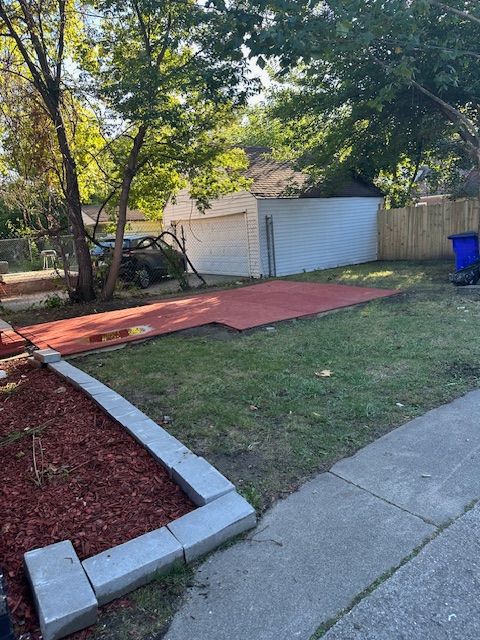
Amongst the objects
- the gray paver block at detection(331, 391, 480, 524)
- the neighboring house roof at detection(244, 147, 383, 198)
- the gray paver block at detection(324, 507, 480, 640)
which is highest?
the neighboring house roof at detection(244, 147, 383, 198)

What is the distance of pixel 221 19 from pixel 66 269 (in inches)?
266

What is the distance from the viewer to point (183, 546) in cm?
212

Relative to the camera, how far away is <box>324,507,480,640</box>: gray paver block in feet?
5.52

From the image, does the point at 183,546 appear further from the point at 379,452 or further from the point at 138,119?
the point at 138,119

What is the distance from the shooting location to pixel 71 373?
4.94 m

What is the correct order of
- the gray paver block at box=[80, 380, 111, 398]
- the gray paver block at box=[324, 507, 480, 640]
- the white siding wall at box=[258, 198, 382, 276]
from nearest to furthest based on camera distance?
the gray paver block at box=[324, 507, 480, 640], the gray paver block at box=[80, 380, 111, 398], the white siding wall at box=[258, 198, 382, 276]

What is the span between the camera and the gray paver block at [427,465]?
8.12ft

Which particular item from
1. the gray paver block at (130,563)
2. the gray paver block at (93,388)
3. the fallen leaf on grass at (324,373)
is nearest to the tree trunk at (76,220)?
the gray paver block at (93,388)

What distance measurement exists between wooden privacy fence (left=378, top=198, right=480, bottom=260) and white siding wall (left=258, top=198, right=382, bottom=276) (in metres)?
0.53

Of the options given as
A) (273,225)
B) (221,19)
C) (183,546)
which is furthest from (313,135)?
(183,546)

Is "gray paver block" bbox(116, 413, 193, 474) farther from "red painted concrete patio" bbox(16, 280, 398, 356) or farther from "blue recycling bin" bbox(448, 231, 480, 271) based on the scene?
"blue recycling bin" bbox(448, 231, 480, 271)

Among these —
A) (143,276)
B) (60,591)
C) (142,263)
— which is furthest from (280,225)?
(60,591)

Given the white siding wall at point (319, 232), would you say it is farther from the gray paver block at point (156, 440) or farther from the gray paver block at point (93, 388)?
the gray paver block at point (156, 440)

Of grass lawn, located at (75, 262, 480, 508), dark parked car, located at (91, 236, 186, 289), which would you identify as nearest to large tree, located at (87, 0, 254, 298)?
dark parked car, located at (91, 236, 186, 289)
